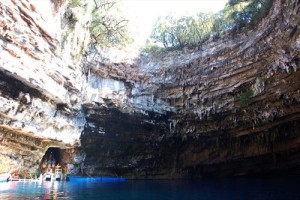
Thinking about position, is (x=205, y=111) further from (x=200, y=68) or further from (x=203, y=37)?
(x=203, y=37)

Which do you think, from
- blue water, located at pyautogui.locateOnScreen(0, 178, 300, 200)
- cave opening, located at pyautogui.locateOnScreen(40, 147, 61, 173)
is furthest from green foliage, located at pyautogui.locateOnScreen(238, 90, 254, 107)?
cave opening, located at pyautogui.locateOnScreen(40, 147, 61, 173)

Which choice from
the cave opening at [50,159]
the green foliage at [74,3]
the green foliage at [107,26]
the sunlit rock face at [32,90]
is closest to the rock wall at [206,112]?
the green foliage at [107,26]

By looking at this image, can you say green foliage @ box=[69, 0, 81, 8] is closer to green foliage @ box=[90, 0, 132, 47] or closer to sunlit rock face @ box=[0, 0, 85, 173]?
sunlit rock face @ box=[0, 0, 85, 173]

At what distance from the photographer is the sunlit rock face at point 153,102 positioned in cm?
1761

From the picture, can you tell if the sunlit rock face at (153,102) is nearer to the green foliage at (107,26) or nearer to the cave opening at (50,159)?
the cave opening at (50,159)

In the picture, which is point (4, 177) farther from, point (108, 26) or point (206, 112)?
point (206, 112)

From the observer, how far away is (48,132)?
21.7 meters

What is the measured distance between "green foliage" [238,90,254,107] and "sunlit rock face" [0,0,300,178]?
2.8 inches

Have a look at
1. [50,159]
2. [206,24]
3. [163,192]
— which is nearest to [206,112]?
[206,24]

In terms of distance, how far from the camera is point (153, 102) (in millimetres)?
24453

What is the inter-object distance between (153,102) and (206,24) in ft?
24.7

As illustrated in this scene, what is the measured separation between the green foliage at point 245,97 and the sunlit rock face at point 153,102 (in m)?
0.07

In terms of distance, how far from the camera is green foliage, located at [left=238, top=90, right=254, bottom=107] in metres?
21.1

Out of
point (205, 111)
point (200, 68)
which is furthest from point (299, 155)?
point (200, 68)
